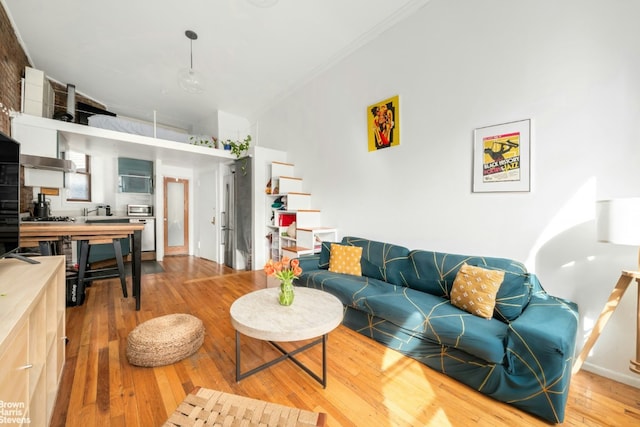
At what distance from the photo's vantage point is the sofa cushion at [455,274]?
6.21ft

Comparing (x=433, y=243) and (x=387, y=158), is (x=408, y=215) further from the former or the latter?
(x=387, y=158)

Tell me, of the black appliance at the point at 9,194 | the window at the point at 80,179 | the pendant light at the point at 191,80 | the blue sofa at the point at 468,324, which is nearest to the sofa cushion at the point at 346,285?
the blue sofa at the point at 468,324

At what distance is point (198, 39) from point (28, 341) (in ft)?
12.2

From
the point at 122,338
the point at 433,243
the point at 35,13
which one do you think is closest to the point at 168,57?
the point at 35,13

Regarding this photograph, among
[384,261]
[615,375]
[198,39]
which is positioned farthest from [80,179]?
[615,375]

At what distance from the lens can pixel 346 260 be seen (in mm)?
3039

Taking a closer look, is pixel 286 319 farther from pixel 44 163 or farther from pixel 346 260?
pixel 44 163

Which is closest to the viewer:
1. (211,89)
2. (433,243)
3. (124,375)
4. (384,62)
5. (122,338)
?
(124,375)

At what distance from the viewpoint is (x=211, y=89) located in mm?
4645

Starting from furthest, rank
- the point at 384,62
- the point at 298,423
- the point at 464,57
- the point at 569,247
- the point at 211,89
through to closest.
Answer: the point at 211,89, the point at 384,62, the point at 464,57, the point at 569,247, the point at 298,423

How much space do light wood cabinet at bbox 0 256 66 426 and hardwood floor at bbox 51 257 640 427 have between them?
0.83 feet

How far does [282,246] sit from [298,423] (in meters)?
3.36

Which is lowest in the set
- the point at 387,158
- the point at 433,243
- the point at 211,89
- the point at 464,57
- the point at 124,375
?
the point at 124,375

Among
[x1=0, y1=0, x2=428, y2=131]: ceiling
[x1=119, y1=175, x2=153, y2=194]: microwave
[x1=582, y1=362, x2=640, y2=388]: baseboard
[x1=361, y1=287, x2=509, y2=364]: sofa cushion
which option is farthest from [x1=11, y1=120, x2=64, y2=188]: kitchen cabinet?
[x1=582, y1=362, x2=640, y2=388]: baseboard
